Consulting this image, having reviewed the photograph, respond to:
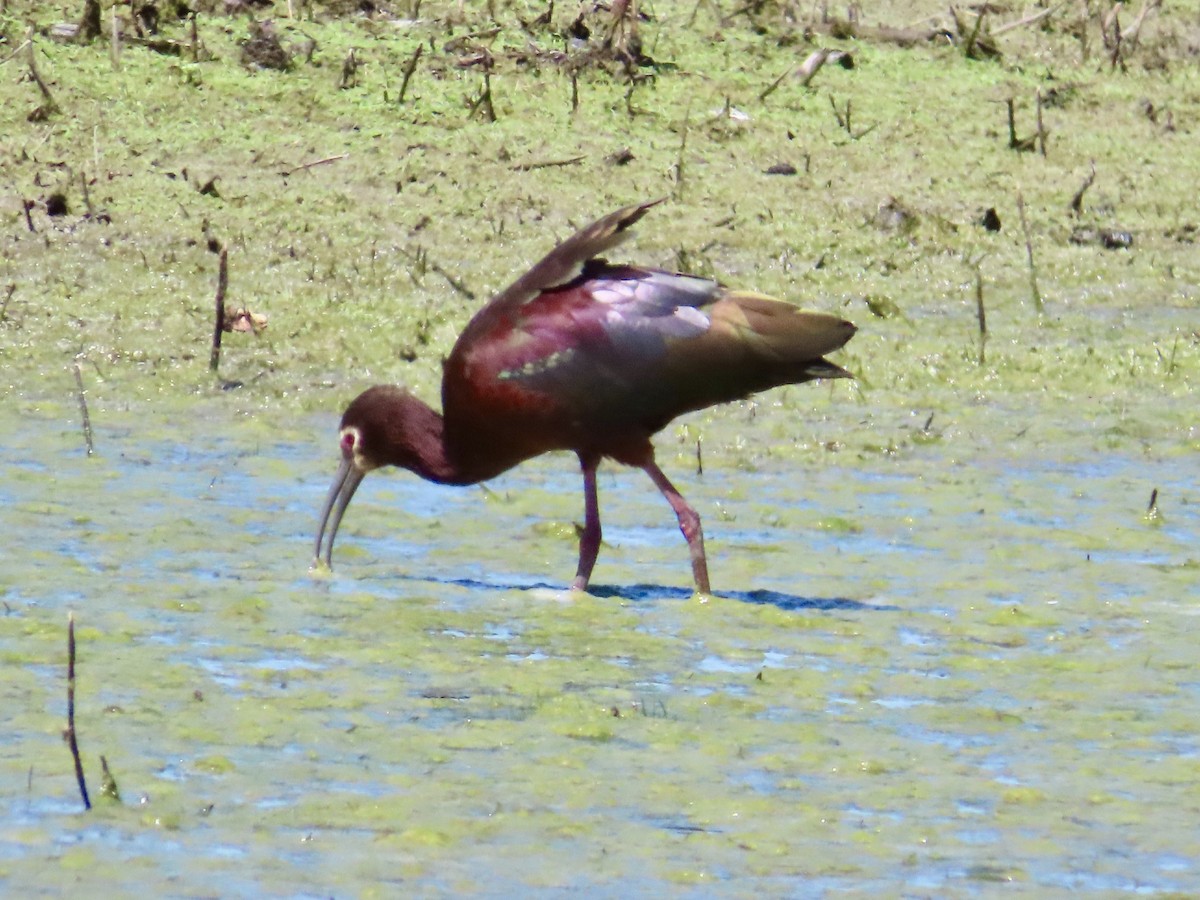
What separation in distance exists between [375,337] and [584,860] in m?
5.69

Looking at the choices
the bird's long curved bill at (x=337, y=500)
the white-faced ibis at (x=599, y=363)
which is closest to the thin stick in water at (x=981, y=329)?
the white-faced ibis at (x=599, y=363)

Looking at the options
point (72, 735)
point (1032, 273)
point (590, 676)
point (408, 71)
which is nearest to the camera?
point (72, 735)

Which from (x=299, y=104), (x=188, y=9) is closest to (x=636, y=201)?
(x=299, y=104)

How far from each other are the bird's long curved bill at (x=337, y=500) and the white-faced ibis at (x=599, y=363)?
22 mm

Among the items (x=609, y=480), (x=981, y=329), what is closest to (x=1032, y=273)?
(x=981, y=329)

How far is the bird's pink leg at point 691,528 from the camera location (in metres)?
6.90

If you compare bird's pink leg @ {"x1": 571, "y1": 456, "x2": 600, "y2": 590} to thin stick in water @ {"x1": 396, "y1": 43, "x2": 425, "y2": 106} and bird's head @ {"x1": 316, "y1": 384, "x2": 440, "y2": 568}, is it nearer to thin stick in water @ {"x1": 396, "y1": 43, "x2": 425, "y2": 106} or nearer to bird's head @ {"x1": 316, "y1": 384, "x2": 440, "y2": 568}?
bird's head @ {"x1": 316, "y1": 384, "x2": 440, "y2": 568}

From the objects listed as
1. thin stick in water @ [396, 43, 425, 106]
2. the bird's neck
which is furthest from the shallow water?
thin stick in water @ [396, 43, 425, 106]

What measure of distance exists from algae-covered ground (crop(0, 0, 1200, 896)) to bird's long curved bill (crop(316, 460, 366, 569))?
0.34 ft

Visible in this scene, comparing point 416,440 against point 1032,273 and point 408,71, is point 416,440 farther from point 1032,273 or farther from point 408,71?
point 408,71

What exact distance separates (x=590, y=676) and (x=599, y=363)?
4.06 feet

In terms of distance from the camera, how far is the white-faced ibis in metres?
6.80

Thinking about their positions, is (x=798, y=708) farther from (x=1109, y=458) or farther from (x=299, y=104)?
(x=299, y=104)

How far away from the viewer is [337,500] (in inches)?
284
